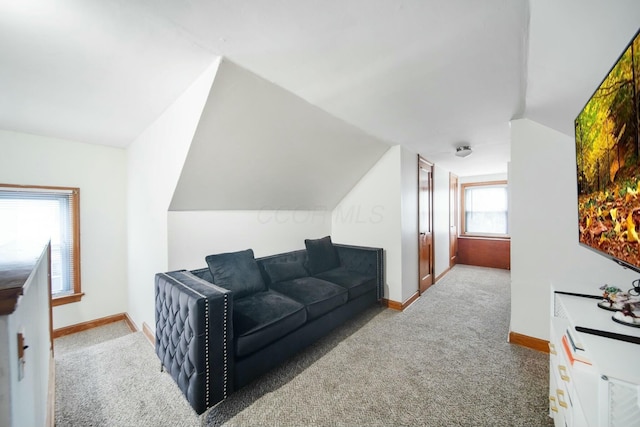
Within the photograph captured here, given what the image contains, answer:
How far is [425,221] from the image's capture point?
420cm

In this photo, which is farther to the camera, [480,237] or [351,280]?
[480,237]

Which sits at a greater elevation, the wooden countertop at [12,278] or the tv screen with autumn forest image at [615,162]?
the tv screen with autumn forest image at [615,162]

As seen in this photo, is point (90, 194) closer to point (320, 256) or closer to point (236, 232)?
point (236, 232)

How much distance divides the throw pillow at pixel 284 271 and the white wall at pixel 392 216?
1.12 metres

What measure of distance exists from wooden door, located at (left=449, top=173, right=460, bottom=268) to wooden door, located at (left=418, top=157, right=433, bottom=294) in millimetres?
1479

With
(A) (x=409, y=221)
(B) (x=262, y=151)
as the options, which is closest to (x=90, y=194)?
(B) (x=262, y=151)

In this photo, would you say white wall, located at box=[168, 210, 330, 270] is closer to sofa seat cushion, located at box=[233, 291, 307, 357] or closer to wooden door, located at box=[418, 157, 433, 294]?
sofa seat cushion, located at box=[233, 291, 307, 357]

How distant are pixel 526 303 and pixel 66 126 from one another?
5.06 m

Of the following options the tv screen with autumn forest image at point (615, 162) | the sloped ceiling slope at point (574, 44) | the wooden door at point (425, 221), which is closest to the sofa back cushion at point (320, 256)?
the wooden door at point (425, 221)

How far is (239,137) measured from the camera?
2131mm

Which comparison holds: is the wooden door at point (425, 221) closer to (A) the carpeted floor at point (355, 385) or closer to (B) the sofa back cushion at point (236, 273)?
(A) the carpeted floor at point (355, 385)

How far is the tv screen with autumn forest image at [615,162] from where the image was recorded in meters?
0.89

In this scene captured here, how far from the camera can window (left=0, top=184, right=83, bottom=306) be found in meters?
2.58

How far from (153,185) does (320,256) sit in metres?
2.21
